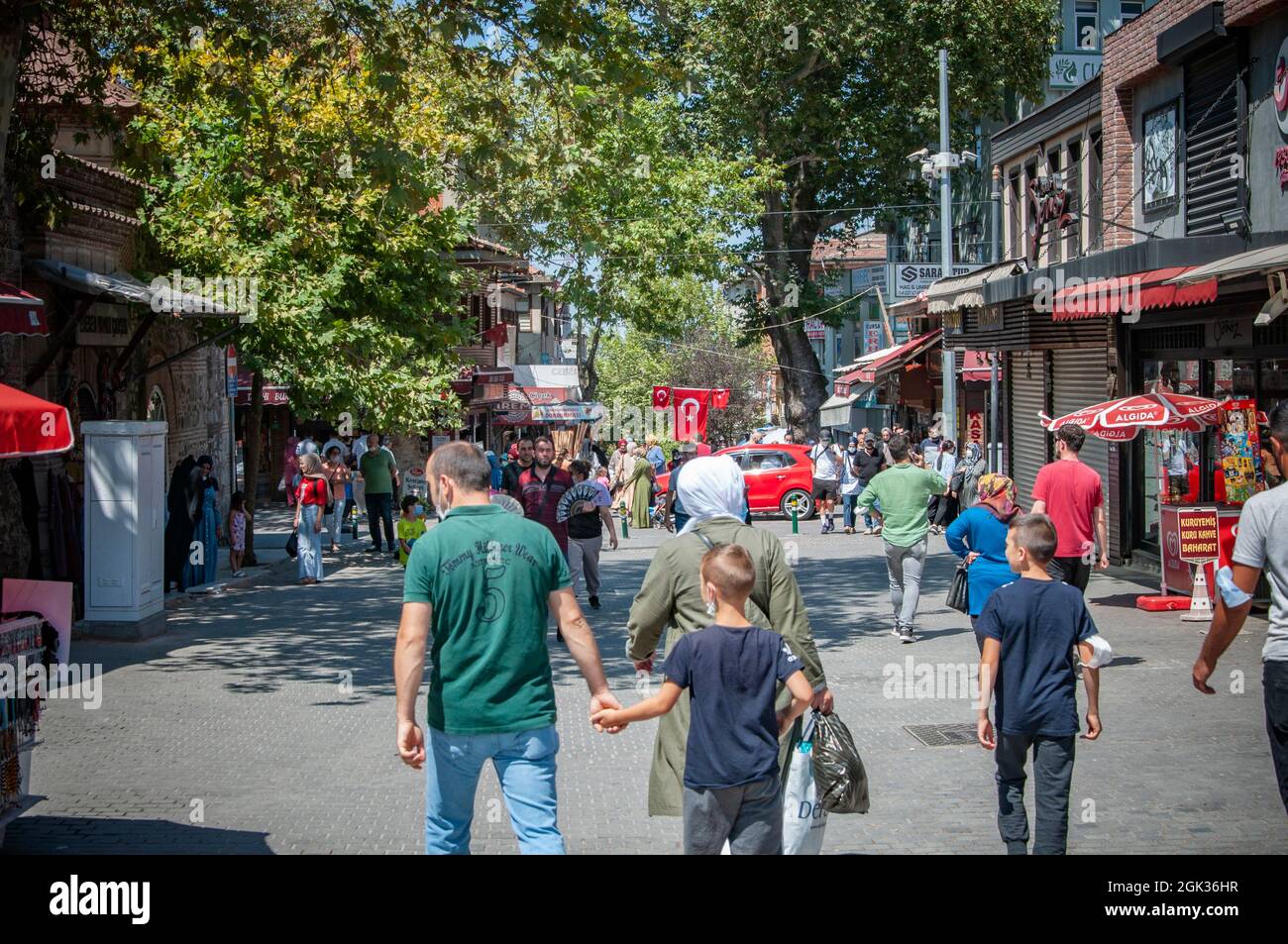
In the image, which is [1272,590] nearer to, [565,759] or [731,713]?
[731,713]

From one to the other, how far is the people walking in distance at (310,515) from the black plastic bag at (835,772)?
14.2 m

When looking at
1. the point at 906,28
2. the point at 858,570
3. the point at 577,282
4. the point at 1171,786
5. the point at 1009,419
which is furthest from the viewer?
the point at 577,282

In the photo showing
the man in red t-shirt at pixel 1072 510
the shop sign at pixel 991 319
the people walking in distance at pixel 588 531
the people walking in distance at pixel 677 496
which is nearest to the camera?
the people walking in distance at pixel 677 496

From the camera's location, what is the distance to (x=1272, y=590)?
5.20 m

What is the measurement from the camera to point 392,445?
42.8 meters

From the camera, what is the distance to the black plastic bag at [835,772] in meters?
5.20

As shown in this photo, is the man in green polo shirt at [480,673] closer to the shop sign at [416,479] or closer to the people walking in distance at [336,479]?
the people walking in distance at [336,479]

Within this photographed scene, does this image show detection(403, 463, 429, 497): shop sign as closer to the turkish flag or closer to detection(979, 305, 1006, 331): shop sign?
the turkish flag

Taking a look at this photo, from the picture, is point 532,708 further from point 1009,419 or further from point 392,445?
point 392,445

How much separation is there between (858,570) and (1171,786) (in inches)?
470

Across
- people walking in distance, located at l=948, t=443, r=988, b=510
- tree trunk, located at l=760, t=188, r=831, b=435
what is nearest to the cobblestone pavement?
people walking in distance, located at l=948, t=443, r=988, b=510

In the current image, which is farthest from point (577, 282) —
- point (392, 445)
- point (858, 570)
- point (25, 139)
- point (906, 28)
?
point (25, 139)

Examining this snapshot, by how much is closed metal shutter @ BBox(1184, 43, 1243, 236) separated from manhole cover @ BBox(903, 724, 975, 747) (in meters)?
8.99

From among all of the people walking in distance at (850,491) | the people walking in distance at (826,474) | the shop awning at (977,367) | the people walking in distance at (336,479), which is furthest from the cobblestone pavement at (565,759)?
the shop awning at (977,367)
